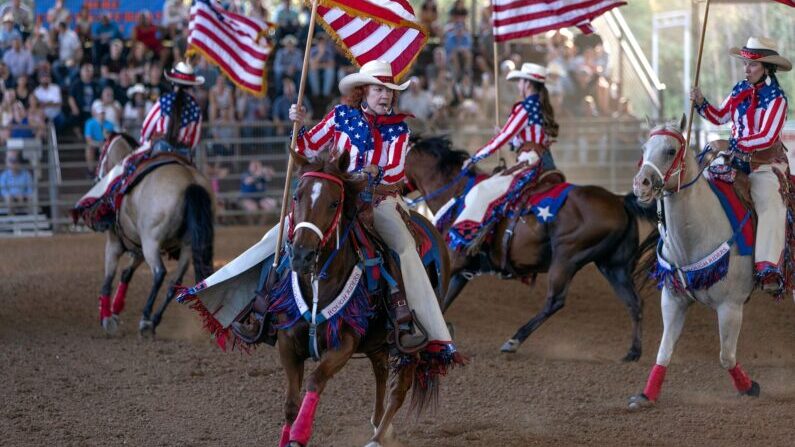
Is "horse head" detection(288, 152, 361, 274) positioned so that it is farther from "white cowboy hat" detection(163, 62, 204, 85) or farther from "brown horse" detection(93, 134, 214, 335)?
"white cowboy hat" detection(163, 62, 204, 85)

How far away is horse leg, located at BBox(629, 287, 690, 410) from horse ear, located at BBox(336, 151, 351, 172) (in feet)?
10.0

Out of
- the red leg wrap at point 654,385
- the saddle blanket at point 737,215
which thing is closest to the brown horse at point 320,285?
the red leg wrap at point 654,385

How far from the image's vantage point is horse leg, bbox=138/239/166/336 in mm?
10266

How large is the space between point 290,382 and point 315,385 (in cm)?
29

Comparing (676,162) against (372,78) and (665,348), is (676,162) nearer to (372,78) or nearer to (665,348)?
(665,348)

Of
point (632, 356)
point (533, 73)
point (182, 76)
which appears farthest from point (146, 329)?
point (632, 356)

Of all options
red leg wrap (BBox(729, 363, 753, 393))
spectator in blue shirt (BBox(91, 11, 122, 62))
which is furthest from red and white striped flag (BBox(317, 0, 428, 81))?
spectator in blue shirt (BBox(91, 11, 122, 62))

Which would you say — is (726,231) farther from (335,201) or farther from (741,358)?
(335,201)

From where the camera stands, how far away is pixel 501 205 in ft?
32.6

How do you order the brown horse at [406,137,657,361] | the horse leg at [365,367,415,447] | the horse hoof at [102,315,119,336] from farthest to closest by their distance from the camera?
the horse hoof at [102,315,119,336] → the brown horse at [406,137,657,361] → the horse leg at [365,367,415,447]

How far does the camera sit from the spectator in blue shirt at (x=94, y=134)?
56.0 feet

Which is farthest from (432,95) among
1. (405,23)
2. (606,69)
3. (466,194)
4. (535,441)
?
(535,441)

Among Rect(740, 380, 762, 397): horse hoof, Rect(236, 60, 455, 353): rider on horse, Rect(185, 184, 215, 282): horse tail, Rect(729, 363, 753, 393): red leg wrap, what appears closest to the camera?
Rect(236, 60, 455, 353): rider on horse

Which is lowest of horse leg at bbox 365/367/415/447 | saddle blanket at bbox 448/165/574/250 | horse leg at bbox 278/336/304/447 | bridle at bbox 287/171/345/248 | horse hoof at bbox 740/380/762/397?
horse hoof at bbox 740/380/762/397
